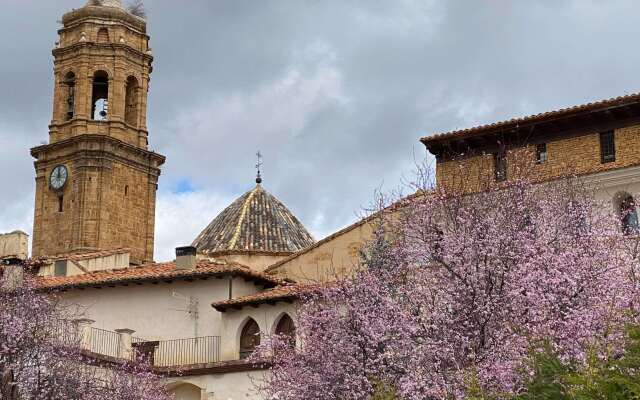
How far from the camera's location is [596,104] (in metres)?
34.3

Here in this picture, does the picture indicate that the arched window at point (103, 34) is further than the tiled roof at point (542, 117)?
Yes

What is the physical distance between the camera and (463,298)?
82.6 feet

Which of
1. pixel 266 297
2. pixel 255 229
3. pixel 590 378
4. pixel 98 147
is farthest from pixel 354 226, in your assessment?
pixel 98 147

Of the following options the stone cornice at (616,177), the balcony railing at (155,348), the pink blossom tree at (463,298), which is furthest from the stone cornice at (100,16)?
the pink blossom tree at (463,298)

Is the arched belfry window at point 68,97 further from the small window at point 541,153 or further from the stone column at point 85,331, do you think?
the small window at point 541,153

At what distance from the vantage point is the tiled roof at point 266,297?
Result: 35656mm

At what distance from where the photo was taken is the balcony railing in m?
37.4

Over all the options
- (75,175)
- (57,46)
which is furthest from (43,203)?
(57,46)

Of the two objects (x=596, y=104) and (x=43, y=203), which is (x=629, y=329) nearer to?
(x=596, y=104)

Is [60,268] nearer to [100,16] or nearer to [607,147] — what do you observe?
[607,147]

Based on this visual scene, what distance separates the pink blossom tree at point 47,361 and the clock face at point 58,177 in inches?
1405

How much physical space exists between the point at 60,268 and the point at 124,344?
896cm

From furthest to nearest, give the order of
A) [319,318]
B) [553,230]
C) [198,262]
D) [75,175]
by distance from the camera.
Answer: [75,175] → [198,262] → [319,318] → [553,230]

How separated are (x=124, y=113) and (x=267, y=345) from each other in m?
38.9
